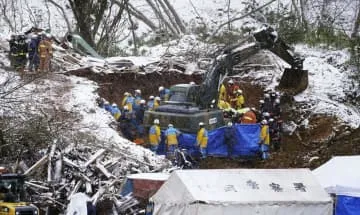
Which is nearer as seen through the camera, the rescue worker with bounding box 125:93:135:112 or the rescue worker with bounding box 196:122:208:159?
the rescue worker with bounding box 196:122:208:159

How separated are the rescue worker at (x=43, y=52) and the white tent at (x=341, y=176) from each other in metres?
14.8

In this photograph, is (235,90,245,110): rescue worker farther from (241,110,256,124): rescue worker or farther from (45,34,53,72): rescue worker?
(45,34,53,72): rescue worker

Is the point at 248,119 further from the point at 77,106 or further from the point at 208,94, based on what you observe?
the point at 77,106

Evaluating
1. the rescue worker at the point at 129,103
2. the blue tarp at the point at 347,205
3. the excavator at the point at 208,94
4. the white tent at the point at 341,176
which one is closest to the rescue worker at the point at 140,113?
the rescue worker at the point at 129,103

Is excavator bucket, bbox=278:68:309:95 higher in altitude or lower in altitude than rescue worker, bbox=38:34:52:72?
lower

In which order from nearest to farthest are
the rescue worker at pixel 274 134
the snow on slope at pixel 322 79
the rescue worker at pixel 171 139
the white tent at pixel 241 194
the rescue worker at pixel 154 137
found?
the white tent at pixel 241 194, the rescue worker at pixel 171 139, the rescue worker at pixel 154 137, the rescue worker at pixel 274 134, the snow on slope at pixel 322 79

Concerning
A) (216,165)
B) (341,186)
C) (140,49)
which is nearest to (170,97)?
(216,165)

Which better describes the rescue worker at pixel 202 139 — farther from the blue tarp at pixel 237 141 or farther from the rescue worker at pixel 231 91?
the rescue worker at pixel 231 91

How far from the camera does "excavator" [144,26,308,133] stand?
86.1ft

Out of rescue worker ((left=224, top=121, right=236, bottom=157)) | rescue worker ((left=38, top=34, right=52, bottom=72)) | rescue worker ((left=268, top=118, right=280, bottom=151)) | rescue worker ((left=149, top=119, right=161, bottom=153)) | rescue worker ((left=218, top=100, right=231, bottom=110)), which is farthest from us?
rescue worker ((left=38, top=34, right=52, bottom=72))

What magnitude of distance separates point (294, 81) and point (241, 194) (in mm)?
17381

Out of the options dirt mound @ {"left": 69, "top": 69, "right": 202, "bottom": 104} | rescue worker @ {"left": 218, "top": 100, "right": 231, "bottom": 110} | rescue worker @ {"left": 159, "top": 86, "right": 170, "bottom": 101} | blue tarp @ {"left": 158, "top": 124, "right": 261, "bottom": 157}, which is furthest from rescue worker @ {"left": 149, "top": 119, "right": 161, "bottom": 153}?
dirt mound @ {"left": 69, "top": 69, "right": 202, "bottom": 104}

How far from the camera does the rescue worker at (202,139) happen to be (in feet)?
82.6

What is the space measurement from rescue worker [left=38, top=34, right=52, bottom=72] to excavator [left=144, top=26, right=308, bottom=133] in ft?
19.0
